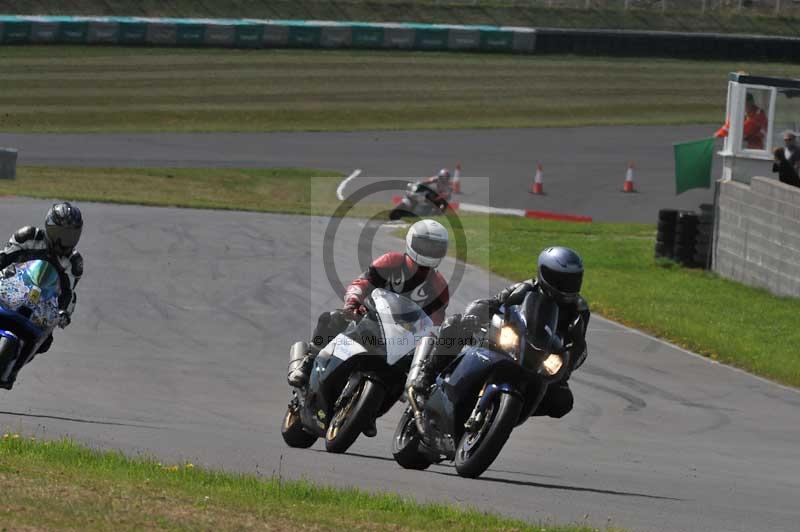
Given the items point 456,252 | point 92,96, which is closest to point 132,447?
point 456,252

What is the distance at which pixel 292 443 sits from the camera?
34.8ft

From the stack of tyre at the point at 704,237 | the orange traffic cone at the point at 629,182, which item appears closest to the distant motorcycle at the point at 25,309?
the stack of tyre at the point at 704,237

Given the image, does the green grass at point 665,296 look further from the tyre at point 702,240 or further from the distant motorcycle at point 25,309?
the distant motorcycle at point 25,309

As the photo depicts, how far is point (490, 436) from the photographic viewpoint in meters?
8.79

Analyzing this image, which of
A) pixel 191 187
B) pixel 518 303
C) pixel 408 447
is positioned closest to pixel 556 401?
pixel 518 303

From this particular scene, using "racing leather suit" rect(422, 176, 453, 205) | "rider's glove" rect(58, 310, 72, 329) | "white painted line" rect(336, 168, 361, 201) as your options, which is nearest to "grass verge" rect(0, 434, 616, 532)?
"rider's glove" rect(58, 310, 72, 329)

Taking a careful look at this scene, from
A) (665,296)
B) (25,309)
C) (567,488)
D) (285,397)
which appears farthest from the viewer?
(665,296)

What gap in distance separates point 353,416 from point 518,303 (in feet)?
4.45

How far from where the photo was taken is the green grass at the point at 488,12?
51.1m

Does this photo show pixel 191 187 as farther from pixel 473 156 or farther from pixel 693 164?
pixel 693 164

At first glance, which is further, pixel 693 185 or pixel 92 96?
pixel 92 96

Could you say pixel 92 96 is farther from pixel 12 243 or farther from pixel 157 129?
pixel 12 243

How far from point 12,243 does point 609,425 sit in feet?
17.6

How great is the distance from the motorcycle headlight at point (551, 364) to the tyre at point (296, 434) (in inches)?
89.2
